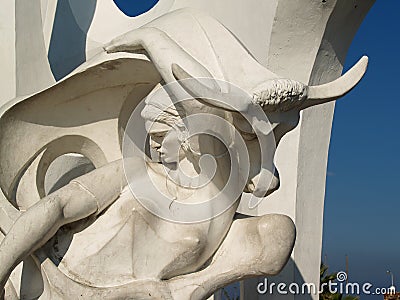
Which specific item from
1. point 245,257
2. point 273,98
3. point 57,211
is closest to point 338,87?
point 273,98

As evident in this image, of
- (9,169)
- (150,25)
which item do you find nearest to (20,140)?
(9,169)

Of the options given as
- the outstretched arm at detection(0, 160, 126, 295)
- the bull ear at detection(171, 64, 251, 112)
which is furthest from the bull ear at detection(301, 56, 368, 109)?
the outstretched arm at detection(0, 160, 126, 295)

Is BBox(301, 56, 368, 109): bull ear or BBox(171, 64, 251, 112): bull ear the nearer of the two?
BBox(171, 64, 251, 112): bull ear

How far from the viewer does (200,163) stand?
3.01 metres

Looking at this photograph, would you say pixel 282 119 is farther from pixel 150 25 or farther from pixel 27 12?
pixel 27 12

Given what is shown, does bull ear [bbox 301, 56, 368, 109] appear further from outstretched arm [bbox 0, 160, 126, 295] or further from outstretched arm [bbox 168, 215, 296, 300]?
outstretched arm [bbox 0, 160, 126, 295]

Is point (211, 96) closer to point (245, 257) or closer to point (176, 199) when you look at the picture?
Answer: point (176, 199)

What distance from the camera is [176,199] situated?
3119 mm

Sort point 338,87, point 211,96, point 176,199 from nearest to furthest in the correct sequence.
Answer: point 211,96 → point 338,87 → point 176,199

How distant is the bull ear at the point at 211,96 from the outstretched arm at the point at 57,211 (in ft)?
2.10

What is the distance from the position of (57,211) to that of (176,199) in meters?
0.50

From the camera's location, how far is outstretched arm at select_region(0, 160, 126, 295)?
2.95m

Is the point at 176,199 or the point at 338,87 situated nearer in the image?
the point at 338,87

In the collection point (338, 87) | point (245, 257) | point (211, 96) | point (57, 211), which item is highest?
point (338, 87)
